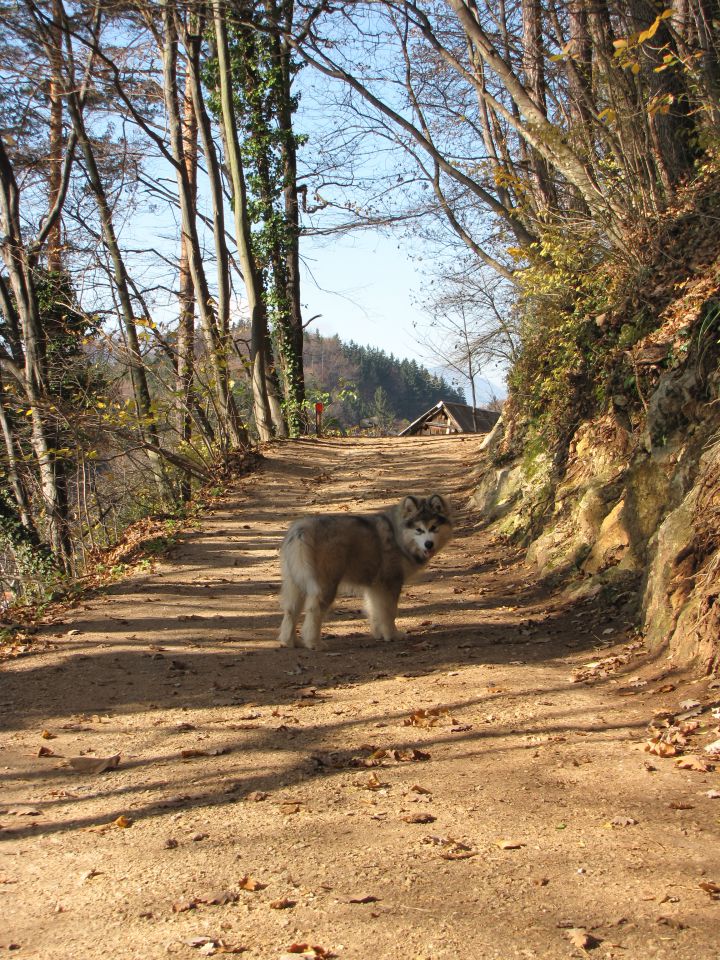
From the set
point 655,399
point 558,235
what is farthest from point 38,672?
point 558,235

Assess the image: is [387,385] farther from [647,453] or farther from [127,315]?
[647,453]

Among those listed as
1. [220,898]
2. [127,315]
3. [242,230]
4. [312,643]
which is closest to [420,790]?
[220,898]

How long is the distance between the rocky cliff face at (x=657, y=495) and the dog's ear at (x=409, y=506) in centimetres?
197

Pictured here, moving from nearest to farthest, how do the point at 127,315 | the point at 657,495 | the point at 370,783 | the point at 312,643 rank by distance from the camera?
the point at 370,783 → the point at 657,495 → the point at 312,643 → the point at 127,315

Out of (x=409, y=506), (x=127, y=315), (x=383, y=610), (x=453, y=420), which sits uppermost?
(x=127, y=315)

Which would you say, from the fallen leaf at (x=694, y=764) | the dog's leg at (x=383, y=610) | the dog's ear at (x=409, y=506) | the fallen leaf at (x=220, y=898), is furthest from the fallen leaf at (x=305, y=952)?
the dog's ear at (x=409, y=506)

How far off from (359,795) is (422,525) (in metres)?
4.40

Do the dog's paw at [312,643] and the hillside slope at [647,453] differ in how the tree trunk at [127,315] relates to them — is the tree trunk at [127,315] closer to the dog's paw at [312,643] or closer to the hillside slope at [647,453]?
the hillside slope at [647,453]

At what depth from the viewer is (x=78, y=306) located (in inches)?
651

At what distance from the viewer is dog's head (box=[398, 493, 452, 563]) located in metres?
9.34

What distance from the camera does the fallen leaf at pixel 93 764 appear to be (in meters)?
6.05

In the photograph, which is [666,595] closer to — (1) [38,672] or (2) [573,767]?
(2) [573,767]

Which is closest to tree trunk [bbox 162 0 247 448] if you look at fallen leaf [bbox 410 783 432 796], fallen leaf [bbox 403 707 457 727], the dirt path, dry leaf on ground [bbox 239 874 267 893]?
the dirt path

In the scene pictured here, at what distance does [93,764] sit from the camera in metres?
6.11
